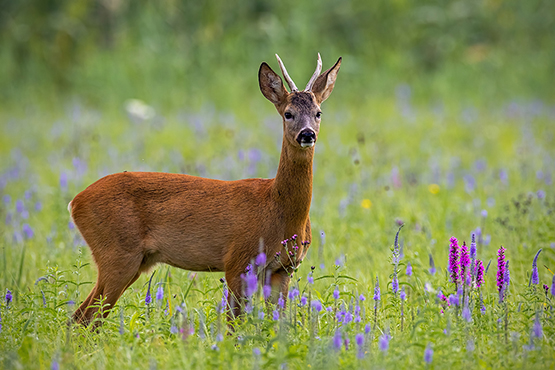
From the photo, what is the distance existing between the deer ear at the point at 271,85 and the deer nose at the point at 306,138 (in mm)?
520

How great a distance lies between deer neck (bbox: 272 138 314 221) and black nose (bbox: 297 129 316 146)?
0.19m

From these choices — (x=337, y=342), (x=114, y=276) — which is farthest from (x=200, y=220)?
(x=337, y=342)

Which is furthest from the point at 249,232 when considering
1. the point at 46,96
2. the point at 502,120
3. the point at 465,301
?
the point at 46,96

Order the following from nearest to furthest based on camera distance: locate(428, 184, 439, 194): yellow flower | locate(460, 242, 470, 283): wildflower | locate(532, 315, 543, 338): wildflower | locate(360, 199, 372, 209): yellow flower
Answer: locate(532, 315, 543, 338): wildflower → locate(460, 242, 470, 283): wildflower → locate(360, 199, 372, 209): yellow flower → locate(428, 184, 439, 194): yellow flower

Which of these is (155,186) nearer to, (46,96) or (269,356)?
(269,356)

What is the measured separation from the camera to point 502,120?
1052 centimetres

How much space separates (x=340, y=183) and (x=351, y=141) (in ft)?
6.90

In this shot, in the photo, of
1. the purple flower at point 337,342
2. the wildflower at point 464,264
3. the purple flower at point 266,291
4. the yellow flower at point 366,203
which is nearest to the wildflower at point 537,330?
the wildflower at point 464,264

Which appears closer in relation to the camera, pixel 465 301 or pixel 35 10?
pixel 465 301

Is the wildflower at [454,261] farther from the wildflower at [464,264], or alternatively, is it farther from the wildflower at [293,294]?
the wildflower at [293,294]

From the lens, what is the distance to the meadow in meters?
3.14

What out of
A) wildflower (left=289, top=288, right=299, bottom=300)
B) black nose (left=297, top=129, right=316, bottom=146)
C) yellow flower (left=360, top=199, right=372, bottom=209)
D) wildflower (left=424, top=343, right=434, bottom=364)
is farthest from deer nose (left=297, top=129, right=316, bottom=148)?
yellow flower (left=360, top=199, right=372, bottom=209)

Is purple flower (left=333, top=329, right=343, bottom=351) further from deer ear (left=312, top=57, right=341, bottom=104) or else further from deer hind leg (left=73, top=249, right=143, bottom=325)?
deer ear (left=312, top=57, right=341, bottom=104)

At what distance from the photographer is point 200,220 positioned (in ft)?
13.1
